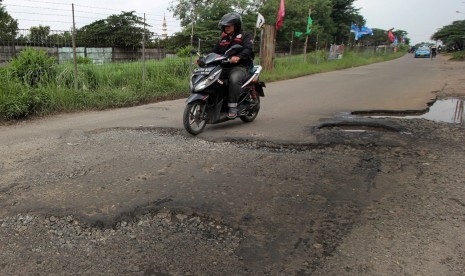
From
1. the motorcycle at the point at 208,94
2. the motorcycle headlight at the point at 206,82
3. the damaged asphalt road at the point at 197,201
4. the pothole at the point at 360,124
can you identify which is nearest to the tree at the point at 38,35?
the damaged asphalt road at the point at 197,201

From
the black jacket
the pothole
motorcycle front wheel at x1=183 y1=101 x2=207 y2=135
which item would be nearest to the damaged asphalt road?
motorcycle front wheel at x1=183 y1=101 x2=207 y2=135

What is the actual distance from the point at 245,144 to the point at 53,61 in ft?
20.1

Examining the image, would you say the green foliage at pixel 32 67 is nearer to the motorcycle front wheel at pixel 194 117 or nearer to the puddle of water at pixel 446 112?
the motorcycle front wheel at pixel 194 117

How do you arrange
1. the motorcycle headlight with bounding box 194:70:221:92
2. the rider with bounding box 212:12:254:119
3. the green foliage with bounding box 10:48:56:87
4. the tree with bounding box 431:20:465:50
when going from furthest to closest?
the tree with bounding box 431:20:465:50 < the green foliage with bounding box 10:48:56:87 < the rider with bounding box 212:12:254:119 < the motorcycle headlight with bounding box 194:70:221:92

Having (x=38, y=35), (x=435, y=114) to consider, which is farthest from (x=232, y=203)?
(x=38, y=35)

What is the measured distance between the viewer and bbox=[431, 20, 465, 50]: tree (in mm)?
44406

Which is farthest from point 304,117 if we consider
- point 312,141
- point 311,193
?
point 311,193

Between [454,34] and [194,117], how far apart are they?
49.5 metres

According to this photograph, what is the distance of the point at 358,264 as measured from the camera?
8.38ft

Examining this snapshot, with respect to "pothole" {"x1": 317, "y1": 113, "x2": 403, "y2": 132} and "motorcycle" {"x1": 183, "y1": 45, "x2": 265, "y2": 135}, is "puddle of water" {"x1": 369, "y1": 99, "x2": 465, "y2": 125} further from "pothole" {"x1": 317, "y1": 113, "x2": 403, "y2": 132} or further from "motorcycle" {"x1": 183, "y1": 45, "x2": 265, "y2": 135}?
"motorcycle" {"x1": 183, "y1": 45, "x2": 265, "y2": 135}

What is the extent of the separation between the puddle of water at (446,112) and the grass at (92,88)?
5.92 meters

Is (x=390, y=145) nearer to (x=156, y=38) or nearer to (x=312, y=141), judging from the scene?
(x=312, y=141)

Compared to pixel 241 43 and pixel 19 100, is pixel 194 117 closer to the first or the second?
pixel 241 43

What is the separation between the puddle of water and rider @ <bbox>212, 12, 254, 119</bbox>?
11.2ft
